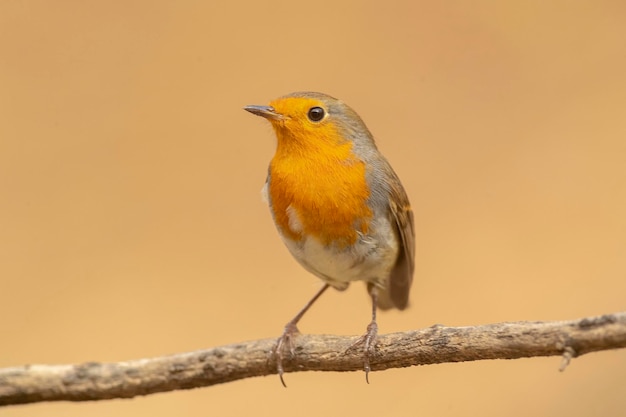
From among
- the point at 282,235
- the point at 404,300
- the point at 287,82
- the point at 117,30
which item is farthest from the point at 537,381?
the point at 117,30

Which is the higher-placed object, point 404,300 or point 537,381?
point 404,300

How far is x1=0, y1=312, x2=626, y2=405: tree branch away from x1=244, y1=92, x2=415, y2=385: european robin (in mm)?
98

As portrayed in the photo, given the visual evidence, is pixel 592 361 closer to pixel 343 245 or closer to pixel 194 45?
pixel 343 245

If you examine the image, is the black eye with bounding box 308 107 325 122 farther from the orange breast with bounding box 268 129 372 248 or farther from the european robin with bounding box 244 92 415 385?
the orange breast with bounding box 268 129 372 248

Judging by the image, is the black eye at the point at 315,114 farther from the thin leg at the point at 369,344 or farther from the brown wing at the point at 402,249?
the thin leg at the point at 369,344

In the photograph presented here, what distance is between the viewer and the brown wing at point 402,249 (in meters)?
3.82

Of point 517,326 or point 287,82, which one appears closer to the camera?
point 517,326

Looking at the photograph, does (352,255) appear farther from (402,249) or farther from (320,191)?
(402,249)

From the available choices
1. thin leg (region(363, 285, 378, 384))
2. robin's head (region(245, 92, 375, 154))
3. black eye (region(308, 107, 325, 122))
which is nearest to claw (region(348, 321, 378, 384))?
thin leg (region(363, 285, 378, 384))

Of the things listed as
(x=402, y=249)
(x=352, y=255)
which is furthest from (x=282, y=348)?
(x=402, y=249)

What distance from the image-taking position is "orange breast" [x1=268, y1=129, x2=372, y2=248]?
3.50 metres

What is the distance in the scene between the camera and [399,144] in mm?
5691

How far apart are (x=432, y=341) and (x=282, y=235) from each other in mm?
1029

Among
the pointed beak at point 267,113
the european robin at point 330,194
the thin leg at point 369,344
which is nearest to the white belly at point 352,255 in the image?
the european robin at point 330,194
